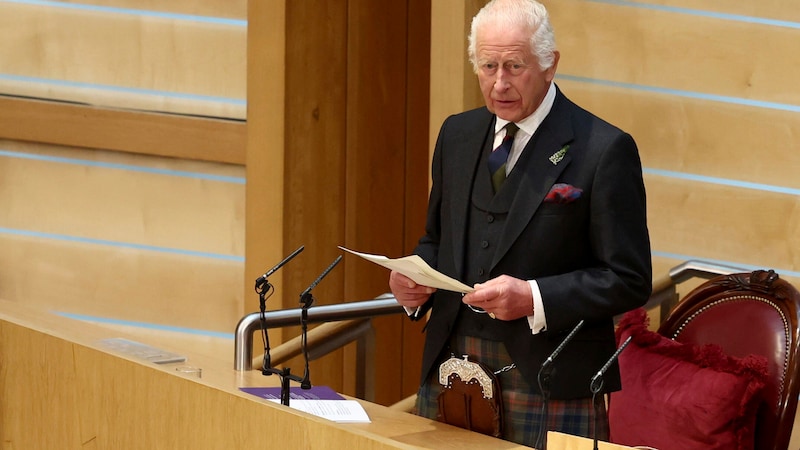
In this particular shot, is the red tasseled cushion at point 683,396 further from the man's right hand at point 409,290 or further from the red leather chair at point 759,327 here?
the man's right hand at point 409,290

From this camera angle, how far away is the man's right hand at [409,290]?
2641 mm

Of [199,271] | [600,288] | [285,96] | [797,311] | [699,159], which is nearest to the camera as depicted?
[600,288]

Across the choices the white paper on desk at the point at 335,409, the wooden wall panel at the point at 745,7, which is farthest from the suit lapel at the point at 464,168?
the wooden wall panel at the point at 745,7

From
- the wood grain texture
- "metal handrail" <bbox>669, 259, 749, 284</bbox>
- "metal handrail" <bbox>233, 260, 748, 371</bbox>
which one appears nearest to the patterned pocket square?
"metal handrail" <bbox>233, 260, 748, 371</bbox>

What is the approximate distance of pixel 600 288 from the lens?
2.54m

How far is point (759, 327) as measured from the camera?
11.5ft

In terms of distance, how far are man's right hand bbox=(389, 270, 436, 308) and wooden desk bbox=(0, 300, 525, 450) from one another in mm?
248

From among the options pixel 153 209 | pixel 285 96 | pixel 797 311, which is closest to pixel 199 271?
pixel 153 209

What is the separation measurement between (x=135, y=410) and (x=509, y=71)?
105 cm

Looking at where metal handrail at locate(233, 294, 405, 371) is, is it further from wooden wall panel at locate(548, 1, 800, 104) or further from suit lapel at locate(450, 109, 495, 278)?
wooden wall panel at locate(548, 1, 800, 104)

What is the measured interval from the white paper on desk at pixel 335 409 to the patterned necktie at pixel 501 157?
0.57 metres

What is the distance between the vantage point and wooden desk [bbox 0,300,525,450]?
2.09 m

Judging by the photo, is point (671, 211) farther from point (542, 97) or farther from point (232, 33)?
point (232, 33)

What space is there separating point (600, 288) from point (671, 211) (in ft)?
5.49
